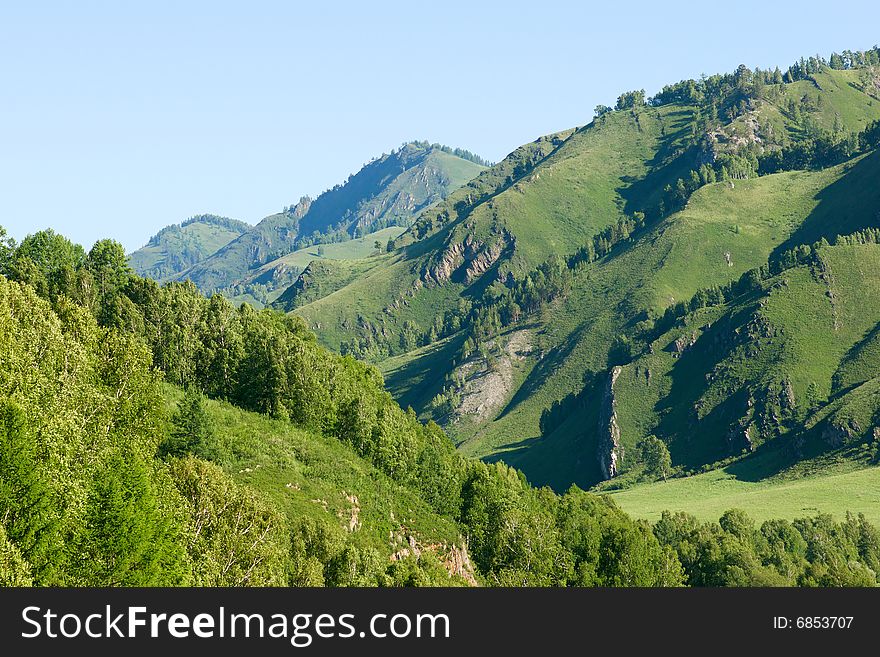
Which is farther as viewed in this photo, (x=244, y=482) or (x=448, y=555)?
(x=448, y=555)

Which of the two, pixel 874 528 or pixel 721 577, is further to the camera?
pixel 874 528

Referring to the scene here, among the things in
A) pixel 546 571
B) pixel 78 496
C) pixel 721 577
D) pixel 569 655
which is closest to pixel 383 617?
pixel 569 655

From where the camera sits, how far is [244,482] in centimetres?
8675

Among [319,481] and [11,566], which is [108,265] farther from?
[11,566]

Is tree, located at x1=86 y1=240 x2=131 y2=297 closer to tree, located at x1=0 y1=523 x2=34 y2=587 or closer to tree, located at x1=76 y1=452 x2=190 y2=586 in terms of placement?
tree, located at x1=76 y1=452 x2=190 y2=586

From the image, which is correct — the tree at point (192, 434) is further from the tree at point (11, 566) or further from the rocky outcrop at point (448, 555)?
the tree at point (11, 566)

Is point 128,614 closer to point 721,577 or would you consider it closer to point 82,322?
point 82,322

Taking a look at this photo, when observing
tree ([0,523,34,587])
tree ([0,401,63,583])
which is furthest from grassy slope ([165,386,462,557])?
tree ([0,523,34,587])

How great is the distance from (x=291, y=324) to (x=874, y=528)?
123700 millimetres

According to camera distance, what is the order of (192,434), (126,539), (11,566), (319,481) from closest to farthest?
(11,566), (126,539), (192,434), (319,481)

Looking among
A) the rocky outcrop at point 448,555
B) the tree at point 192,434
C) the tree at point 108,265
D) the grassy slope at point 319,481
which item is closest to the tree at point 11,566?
the grassy slope at point 319,481

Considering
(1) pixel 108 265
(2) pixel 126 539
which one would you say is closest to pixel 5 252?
(1) pixel 108 265

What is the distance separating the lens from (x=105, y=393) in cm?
8219

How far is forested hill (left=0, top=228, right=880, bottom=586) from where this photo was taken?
55750 mm
